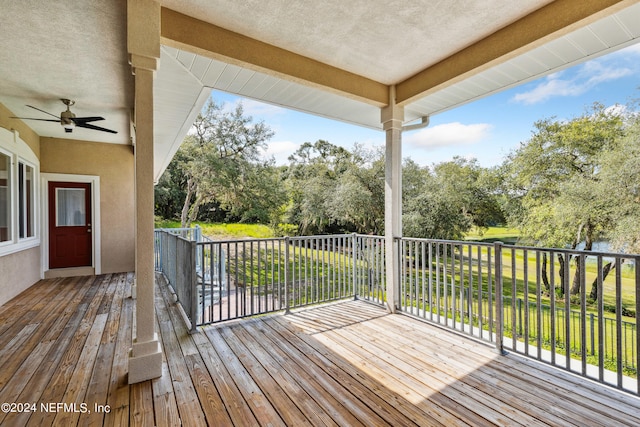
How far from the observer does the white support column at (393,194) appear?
3945mm

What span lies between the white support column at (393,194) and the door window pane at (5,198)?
18.0ft

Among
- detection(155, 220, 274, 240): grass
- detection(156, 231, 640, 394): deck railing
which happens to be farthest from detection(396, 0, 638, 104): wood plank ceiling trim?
detection(155, 220, 274, 240): grass

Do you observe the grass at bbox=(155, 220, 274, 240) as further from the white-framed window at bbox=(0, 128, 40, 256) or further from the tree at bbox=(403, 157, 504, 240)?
the white-framed window at bbox=(0, 128, 40, 256)

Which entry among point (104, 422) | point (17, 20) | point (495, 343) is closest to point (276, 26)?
point (17, 20)

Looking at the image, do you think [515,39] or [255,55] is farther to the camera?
[255,55]

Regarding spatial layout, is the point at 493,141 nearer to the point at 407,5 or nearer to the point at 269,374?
the point at 407,5

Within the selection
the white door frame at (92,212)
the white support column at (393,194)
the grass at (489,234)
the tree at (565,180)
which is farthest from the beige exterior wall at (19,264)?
the grass at (489,234)

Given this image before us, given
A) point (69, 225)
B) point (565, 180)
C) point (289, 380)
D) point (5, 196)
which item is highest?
point (565, 180)

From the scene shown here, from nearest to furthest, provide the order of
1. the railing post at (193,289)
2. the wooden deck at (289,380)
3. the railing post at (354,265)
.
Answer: the wooden deck at (289,380)
the railing post at (193,289)
the railing post at (354,265)

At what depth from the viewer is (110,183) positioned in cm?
650

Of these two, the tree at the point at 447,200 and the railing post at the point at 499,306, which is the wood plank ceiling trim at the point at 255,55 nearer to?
the railing post at the point at 499,306

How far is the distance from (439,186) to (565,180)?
3891mm

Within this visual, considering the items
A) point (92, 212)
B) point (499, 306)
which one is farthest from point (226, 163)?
point (499, 306)

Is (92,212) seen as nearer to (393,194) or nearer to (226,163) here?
(393,194)
